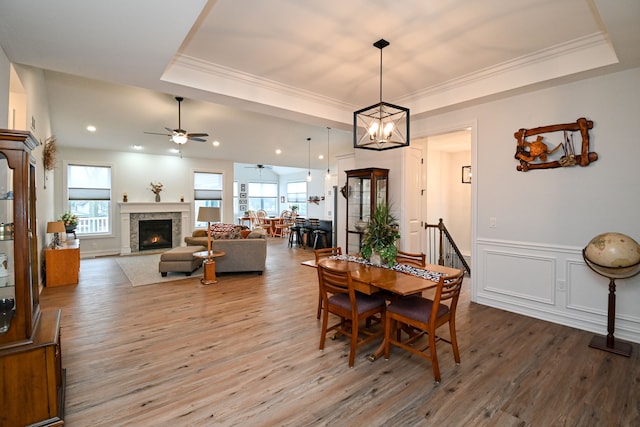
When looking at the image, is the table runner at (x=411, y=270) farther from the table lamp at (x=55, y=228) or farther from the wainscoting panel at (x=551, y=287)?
the table lamp at (x=55, y=228)

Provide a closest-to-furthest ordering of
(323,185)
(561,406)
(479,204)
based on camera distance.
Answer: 1. (561,406)
2. (479,204)
3. (323,185)

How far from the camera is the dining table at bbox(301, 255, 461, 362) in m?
2.40

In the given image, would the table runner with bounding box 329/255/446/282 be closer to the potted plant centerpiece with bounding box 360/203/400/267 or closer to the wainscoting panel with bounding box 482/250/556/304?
the potted plant centerpiece with bounding box 360/203/400/267

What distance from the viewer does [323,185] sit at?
1255cm

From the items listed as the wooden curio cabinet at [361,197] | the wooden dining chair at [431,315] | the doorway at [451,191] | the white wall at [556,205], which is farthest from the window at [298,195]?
the wooden dining chair at [431,315]

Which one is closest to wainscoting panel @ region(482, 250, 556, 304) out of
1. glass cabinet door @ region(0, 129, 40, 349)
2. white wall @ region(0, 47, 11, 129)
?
glass cabinet door @ region(0, 129, 40, 349)

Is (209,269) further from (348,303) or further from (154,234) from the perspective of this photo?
(154,234)

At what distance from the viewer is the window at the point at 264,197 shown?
47.4 feet

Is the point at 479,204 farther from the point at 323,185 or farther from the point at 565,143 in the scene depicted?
the point at 323,185

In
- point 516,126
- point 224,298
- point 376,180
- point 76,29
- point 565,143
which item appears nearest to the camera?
point 76,29

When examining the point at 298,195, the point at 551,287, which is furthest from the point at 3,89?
the point at 298,195

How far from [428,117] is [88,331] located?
516 centimetres

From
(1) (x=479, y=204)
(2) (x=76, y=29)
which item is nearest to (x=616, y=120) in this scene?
(1) (x=479, y=204)

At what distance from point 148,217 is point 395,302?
8.06m
